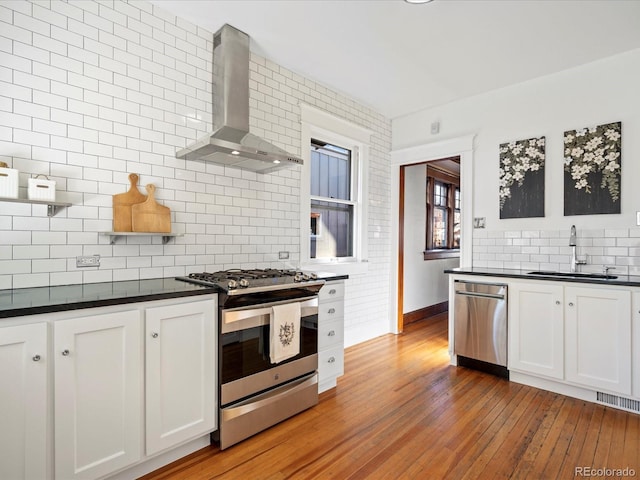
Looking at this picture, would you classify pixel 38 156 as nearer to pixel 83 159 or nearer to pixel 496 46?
pixel 83 159

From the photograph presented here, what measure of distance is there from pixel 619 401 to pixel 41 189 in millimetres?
4180

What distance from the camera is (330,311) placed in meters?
2.98

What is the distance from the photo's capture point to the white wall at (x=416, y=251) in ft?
17.3

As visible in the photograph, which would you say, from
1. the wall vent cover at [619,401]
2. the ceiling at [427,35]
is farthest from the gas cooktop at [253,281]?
the wall vent cover at [619,401]

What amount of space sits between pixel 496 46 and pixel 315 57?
62.7 inches

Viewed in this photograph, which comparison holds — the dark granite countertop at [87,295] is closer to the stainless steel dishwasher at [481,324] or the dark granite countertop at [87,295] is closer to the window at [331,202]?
the window at [331,202]

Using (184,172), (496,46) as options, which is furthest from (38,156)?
(496,46)

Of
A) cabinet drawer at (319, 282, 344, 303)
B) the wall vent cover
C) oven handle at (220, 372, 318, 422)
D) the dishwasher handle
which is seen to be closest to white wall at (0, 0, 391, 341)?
cabinet drawer at (319, 282, 344, 303)

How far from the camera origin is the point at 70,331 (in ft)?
5.20

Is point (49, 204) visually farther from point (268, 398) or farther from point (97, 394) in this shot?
point (268, 398)

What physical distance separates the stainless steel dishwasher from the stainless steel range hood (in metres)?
2.11

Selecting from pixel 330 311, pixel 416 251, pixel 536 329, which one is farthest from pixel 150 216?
pixel 416 251

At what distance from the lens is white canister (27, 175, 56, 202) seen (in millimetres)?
1892

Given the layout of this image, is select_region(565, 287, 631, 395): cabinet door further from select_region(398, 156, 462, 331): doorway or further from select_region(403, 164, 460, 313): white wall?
select_region(403, 164, 460, 313): white wall
